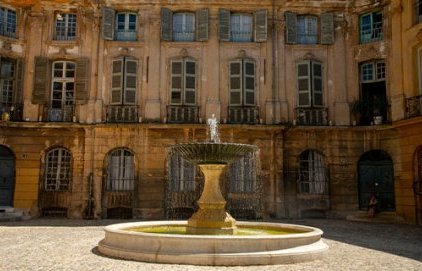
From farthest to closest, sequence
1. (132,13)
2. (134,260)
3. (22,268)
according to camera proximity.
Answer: (132,13) → (134,260) → (22,268)

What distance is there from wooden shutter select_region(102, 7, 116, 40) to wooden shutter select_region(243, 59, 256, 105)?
5817 mm

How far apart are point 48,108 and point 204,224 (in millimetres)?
12127

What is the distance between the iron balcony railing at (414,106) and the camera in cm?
1717

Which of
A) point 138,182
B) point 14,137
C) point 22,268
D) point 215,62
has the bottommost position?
point 22,268

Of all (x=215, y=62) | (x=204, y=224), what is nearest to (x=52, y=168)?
(x=215, y=62)

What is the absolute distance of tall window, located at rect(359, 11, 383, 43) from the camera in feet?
65.0

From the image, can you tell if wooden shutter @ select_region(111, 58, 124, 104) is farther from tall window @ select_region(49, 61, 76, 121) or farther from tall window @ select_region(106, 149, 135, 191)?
tall window @ select_region(106, 149, 135, 191)

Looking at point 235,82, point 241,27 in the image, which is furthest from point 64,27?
point 235,82

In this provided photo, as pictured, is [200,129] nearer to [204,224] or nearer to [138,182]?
[138,182]

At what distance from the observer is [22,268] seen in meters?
7.79

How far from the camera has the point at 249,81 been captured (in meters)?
20.0

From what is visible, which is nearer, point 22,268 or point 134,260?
point 22,268

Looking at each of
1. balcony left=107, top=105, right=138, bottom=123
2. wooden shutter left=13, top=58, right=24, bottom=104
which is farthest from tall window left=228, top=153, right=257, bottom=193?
wooden shutter left=13, top=58, right=24, bottom=104

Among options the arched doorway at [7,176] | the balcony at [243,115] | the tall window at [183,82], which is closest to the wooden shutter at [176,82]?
the tall window at [183,82]
